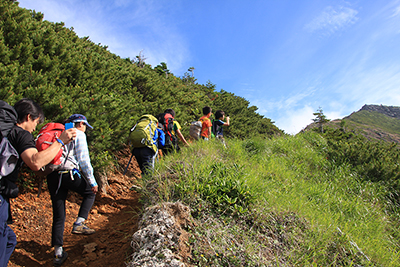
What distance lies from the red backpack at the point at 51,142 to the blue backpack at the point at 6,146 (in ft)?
1.52

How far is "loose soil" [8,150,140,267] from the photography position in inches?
109

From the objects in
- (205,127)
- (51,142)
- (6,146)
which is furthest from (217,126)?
(6,146)

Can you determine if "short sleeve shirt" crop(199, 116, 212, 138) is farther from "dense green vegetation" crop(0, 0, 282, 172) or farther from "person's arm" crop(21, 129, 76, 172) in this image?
"person's arm" crop(21, 129, 76, 172)

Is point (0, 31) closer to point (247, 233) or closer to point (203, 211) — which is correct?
point (203, 211)

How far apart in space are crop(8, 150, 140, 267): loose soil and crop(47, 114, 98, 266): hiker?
0.26 metres

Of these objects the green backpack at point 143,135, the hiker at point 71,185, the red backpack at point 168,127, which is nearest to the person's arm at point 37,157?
the hiker at point 71,185

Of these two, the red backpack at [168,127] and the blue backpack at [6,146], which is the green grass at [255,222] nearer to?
the red backpack at [168,127]

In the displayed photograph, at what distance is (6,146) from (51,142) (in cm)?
59

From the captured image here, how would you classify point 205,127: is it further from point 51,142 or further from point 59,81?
point 51,142

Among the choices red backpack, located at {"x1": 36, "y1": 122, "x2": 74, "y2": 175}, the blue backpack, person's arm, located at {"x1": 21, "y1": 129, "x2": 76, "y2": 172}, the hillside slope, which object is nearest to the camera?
the blue backpack

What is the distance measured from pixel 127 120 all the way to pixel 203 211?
11.5 ft

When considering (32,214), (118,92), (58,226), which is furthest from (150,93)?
(58,226)

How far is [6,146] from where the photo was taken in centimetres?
181

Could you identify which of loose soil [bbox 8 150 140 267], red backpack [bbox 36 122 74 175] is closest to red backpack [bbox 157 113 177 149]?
loose soil [bbox 8 150 140 267]
